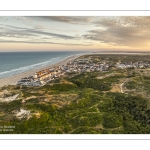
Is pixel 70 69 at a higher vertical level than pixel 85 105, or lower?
higher

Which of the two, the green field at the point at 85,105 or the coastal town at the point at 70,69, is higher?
the coastal town at the point at 70,69

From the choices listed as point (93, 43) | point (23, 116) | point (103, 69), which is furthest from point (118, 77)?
point (23, 116)

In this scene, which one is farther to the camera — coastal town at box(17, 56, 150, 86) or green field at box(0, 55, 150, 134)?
coastal town at box(17, 56, 150, 86)

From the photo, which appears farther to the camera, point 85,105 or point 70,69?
point 70,69

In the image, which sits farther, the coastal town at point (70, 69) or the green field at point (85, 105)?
the coastal town at point (70, 69)

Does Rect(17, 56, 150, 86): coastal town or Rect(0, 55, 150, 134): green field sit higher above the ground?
Rect(17, 56, 150, 86): coastal town
